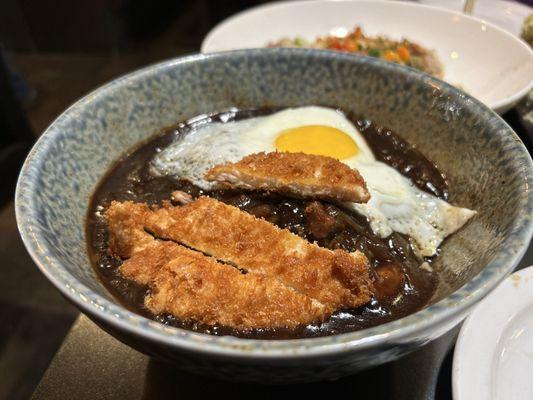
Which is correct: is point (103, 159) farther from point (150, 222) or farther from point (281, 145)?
point (281, 145)

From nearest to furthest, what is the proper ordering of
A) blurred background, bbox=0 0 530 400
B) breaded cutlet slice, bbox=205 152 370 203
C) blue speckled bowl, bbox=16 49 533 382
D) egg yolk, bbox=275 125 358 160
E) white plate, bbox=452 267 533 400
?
blue speckled bowl, bbox=16 49 533 382 < white plate, bbox=452 267 533 400 < breaded cutlet slice, bbox=205 152 370 203 < egg yolk, bbox=275 125 358 160 < blurred background, bbox=0 0 530 400

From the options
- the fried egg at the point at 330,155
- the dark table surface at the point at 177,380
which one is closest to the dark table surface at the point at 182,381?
the dark table surface at the point at 177,380

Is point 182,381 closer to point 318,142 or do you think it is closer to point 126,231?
point 126,231

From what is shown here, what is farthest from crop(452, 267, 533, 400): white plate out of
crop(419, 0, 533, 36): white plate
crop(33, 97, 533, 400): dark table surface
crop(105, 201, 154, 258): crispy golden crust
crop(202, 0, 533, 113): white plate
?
crop(419, 0, 533, 36): white plate

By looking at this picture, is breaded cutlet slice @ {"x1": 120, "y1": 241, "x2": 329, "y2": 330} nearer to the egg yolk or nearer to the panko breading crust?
the panko breading crust

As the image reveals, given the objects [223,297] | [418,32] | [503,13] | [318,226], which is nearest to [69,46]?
[418,32]
